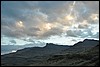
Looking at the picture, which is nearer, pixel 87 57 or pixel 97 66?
pixel 97 66

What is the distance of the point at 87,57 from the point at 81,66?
158 ft

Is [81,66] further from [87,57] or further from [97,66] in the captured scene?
[87,57]

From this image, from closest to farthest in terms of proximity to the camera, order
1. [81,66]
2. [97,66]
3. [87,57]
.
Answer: [97,66]
[81,66]
[87,57]

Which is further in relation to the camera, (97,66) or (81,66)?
(81,66)

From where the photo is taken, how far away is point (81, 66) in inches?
6019

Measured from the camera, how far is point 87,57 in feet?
656

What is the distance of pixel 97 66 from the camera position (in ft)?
433

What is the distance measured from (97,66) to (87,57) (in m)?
68.2

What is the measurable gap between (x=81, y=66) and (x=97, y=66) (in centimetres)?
2188

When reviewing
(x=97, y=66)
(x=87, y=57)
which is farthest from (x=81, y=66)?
(x=87, y=57)

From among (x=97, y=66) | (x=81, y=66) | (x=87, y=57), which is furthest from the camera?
(x=87, y=57)
